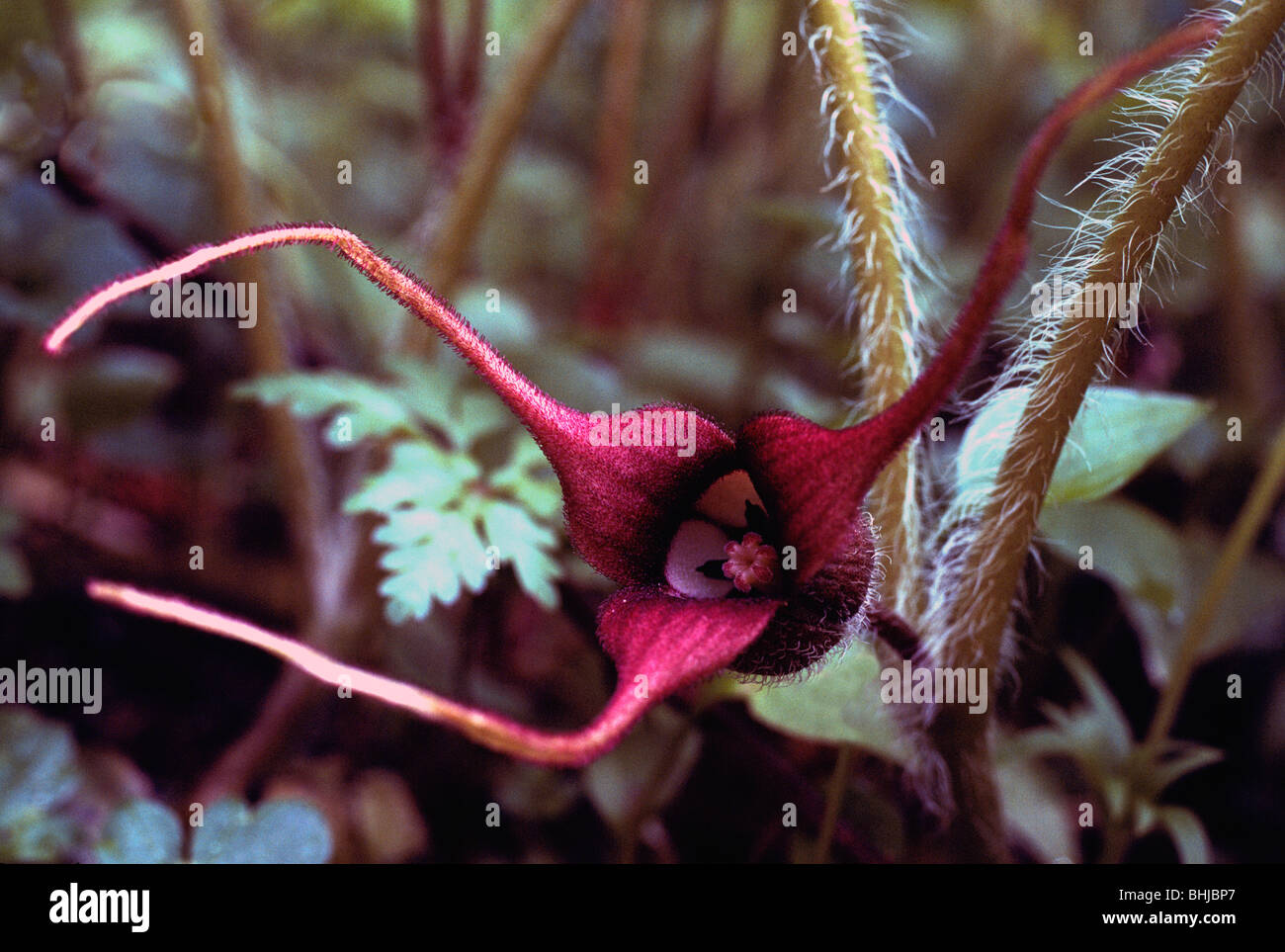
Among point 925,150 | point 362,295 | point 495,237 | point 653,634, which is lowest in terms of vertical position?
point 653,634

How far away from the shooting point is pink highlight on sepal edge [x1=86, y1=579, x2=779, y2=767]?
35 cm

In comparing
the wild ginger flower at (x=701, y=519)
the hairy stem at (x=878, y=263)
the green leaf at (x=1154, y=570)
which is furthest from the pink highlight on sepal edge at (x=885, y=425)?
the green leaf at (x=1154, y=570)

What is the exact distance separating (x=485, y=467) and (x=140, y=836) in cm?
41

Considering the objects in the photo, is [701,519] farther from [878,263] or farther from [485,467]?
[485,467]

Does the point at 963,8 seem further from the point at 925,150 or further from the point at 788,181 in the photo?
the point at 788,181

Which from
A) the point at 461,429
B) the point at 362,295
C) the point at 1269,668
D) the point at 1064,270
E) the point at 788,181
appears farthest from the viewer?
the point at 788,181

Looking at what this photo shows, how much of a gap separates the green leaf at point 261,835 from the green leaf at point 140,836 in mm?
17

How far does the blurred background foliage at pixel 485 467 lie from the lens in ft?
2.58

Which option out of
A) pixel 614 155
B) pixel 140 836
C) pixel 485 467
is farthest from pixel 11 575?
pixel 614 155

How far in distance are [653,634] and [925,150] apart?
1731mm

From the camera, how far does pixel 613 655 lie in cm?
47

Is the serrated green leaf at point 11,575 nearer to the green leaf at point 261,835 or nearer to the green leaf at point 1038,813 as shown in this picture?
the green leaf at point 261,835
